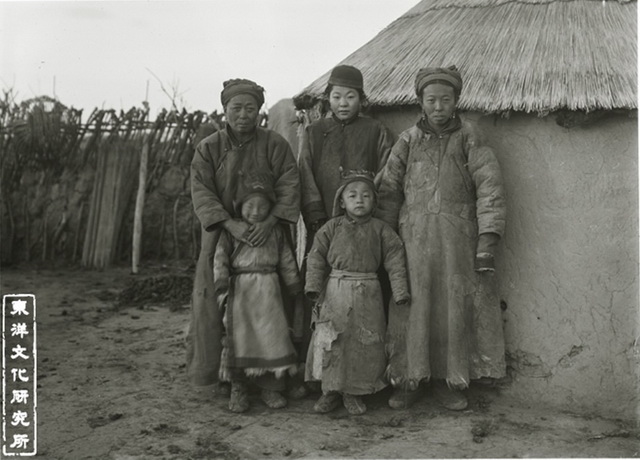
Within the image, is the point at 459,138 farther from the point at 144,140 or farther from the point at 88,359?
the point at 144,140

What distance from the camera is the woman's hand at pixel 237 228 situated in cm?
448

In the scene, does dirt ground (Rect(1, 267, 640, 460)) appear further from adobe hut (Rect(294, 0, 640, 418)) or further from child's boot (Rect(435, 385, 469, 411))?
adobe hut (Rect(294, 0, 640, 418))

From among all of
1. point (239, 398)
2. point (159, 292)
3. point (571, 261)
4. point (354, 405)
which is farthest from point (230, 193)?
point (159, 292)

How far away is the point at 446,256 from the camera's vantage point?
14.3 feet

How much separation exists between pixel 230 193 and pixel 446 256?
1341mm

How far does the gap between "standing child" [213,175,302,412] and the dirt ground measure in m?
0.22

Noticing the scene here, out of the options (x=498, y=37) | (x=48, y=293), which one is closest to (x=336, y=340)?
(x=498, y=37)

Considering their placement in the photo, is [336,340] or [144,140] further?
[144,140]

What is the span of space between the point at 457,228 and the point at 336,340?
0.94 metres

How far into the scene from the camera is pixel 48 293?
8625 mm

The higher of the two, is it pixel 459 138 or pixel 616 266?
pixel 459 138

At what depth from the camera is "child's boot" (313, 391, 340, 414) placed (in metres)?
4.43

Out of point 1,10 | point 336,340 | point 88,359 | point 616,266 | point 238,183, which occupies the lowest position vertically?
point 88,359

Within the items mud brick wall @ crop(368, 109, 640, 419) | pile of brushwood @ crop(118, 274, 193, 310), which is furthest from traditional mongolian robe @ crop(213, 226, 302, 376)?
pile of brushwood @ crop(118, 274, 193, 310)
